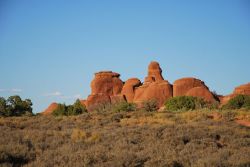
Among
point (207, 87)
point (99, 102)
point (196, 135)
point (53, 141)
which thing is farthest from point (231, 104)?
point (53, 141)

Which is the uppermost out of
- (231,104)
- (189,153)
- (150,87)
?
(150,87)

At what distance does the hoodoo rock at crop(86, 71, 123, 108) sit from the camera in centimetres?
7355

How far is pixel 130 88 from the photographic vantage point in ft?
245

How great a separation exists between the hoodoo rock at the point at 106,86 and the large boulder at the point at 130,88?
1467mm

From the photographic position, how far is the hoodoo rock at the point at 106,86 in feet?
241

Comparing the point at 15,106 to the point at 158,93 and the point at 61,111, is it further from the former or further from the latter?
the point at 158,93

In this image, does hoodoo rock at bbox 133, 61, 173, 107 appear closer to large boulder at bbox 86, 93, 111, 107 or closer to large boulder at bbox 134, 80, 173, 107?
large boulder at bbox 134, 80, 173, 107

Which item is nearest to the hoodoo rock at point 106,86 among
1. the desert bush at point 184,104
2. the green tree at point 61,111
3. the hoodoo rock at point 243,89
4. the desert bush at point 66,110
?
the desert bush at point 66,110

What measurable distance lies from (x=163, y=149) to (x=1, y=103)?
40.7 meters

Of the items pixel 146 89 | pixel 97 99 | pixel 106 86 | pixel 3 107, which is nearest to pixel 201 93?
pixel 146 89

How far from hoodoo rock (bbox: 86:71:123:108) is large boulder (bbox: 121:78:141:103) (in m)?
1.47

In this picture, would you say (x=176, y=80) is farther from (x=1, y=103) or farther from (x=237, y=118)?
(x=237, y=118)

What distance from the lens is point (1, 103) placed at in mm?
48531

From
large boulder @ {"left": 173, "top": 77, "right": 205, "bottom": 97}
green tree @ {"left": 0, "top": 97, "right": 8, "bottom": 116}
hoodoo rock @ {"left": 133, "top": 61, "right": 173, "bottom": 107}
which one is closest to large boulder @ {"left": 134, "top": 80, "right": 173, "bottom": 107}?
hoodoo rock @ {"left": 133, "top": 61, "right": 173, "bottom": 107}
